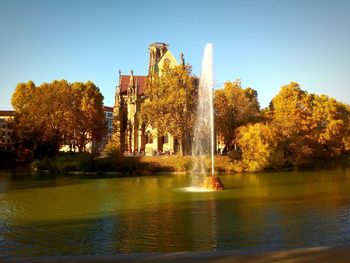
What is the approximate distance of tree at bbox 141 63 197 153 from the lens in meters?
59.0

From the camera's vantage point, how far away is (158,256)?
8.83 meters

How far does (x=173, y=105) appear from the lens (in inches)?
2329

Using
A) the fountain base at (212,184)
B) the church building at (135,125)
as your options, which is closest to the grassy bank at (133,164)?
the church building at (135,125)

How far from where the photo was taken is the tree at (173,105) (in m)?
59.0

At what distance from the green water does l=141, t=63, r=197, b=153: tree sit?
3060 centimetres

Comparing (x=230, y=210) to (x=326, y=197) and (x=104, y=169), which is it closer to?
(x=326, y=197)

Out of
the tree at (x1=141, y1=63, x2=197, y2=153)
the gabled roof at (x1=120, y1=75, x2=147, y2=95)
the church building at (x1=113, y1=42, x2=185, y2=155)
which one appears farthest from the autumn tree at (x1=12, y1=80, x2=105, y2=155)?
the gabled roof at (x1=120, y1=75, x2=147, y2=95)

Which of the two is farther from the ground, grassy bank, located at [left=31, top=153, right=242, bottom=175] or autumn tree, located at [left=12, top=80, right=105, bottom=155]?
autumn tree, located at [left=12, top=80, right=105, bottom=155]

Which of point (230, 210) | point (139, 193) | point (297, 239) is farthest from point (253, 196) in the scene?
point (297, 239)

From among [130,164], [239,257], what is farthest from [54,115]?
[239,257]

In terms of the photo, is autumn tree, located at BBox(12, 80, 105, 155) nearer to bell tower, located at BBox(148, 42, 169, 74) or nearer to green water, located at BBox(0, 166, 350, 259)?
bell tower, located at BBox(148, 42, 169, 74)

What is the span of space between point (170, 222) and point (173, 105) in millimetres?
42006

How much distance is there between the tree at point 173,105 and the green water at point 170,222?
30596 mm

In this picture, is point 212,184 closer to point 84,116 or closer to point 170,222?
point 170,222
